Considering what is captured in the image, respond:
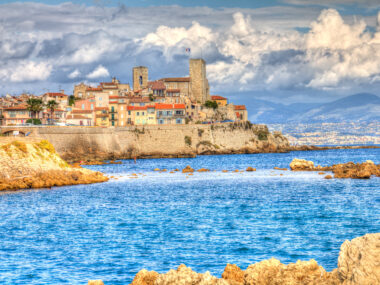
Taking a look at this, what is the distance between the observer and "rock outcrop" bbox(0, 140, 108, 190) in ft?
143

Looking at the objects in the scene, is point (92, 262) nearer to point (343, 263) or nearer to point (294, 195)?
point (343, 263)

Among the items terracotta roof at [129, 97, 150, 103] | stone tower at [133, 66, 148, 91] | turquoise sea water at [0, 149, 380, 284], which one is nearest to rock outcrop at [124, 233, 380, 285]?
turquoise sea water at [0, 149, 380, 284]

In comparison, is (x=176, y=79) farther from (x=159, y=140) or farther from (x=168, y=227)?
(x=168, y=227)

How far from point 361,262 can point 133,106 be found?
343 feet

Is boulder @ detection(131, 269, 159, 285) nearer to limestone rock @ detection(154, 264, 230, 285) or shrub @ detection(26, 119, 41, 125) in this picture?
limestone rock @ detection(154, 264, 230, 285)

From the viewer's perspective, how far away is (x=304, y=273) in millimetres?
12695

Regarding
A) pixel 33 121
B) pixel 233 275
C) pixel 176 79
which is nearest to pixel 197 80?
pixel 176 79

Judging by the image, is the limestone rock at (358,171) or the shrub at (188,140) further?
the shrub at (188,140)

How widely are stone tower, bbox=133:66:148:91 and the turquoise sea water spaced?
95807 mm

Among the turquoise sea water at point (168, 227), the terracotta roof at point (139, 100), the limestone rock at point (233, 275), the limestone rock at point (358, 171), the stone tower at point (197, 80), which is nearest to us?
the limestone rock at point (233, 275)

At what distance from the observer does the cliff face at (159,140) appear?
88.0 metres

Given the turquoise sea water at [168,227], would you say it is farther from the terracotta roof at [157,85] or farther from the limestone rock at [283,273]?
the terracotta roof at [157,85]

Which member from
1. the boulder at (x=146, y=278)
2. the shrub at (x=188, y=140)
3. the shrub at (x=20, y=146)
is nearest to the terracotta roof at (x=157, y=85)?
the shrub at (x=188, y=140)

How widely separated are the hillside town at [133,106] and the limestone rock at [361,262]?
88.4 metres
